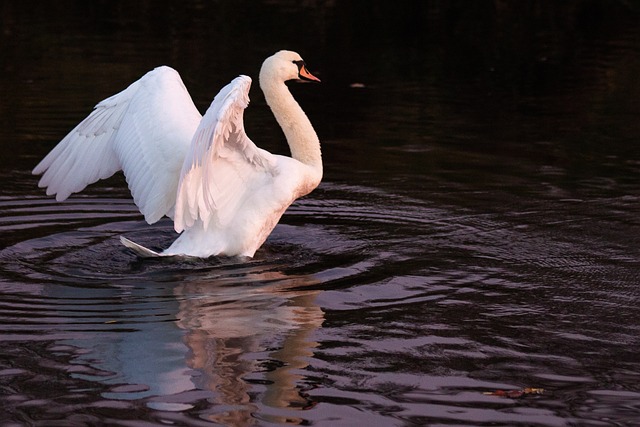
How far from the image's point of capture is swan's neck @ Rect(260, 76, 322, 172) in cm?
854

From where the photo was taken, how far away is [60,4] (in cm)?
2366

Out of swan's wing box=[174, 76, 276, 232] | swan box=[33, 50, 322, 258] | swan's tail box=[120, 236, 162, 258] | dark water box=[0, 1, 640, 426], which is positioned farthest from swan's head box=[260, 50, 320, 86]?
swan's tail box=[120, 236, 162, 258]

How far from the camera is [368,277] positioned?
25.3 feet

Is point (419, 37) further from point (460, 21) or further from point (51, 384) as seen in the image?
point (51, 384)

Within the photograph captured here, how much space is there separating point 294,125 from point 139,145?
3.61 ft

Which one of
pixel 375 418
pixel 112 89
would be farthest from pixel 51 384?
pixel 112 89

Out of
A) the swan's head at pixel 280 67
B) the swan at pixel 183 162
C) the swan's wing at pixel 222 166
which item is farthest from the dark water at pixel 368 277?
the swan's head at pixel 280 67

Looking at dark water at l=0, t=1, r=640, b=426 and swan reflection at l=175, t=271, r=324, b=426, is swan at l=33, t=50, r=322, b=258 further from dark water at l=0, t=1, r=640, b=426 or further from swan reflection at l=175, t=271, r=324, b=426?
swan reflection at l=175, t=271, r=324, b=426

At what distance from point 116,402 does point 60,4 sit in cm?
1918

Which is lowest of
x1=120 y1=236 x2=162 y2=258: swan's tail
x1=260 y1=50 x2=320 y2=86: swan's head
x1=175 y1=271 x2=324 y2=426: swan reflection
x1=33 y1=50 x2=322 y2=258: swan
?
x1=175 y1=271 x2=324 y2=426: swan reflection

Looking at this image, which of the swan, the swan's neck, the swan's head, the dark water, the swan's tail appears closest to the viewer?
the dark water

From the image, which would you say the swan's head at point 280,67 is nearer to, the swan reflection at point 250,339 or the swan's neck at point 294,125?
the swan's neck at point 294,125

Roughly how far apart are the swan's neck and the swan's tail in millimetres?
1229

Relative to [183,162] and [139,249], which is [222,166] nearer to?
[183,162]
